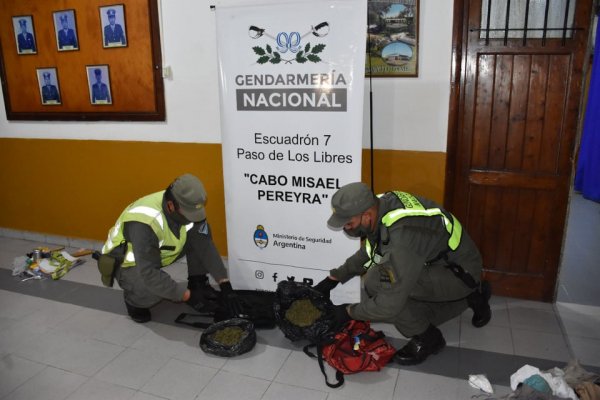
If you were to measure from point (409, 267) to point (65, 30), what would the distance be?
3539 mm

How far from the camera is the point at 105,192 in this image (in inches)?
163

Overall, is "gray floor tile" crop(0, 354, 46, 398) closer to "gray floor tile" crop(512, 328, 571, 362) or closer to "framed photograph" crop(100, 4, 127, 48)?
"framed photograph" crop(100, 4, 127, 48)

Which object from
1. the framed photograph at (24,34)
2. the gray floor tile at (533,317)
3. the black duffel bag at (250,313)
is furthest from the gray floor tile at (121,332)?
the framed photograph at (24,34)

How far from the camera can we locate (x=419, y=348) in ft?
8.15

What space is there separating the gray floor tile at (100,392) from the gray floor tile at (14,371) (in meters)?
0.35

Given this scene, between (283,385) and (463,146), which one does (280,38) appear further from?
(283,385)

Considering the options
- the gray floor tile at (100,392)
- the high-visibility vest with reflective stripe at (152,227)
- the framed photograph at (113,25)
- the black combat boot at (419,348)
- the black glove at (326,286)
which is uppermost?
the framed photograph at (113,25)

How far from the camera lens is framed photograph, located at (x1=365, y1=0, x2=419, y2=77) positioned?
9.55ft

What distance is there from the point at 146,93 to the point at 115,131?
497 millimetres

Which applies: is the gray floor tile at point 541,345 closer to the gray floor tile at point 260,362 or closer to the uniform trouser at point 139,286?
the gray floor tile at point 260,362

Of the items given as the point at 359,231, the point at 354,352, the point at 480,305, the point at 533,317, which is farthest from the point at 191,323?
the point at 533,317

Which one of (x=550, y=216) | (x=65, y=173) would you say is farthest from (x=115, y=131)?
(x=550, y=216)

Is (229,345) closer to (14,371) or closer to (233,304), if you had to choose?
(233,304)

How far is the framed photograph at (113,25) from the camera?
3.65 meters
